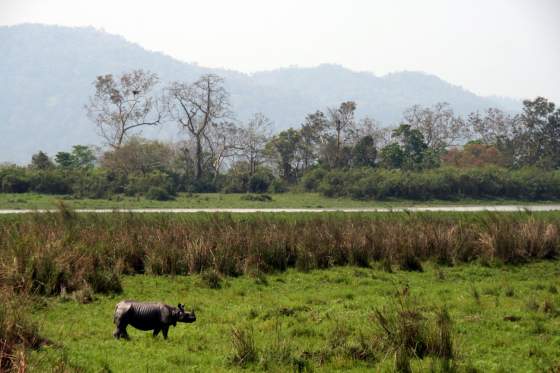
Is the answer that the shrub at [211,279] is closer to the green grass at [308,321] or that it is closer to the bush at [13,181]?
the green grass at [308,321]

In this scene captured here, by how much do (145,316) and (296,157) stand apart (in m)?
51.5

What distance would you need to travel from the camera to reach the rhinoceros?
8602mm

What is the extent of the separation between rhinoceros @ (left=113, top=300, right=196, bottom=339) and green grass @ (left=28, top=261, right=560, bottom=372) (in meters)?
0.21

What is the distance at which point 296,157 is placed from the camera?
196 ft

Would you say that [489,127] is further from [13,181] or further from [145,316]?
[145,316]

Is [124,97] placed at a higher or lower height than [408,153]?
higher

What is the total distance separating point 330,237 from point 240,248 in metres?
3.02

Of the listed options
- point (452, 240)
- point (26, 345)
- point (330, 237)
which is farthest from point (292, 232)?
point (26, 345)

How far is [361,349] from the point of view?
8.19 meters

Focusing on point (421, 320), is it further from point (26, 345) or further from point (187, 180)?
point (187, 180)

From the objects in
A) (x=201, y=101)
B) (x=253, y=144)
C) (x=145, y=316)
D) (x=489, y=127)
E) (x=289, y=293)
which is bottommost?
(x=289, y=293)

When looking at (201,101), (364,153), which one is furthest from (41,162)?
(364,153)

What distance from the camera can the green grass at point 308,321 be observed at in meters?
7.81

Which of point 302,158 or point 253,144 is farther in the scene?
point 302,158
